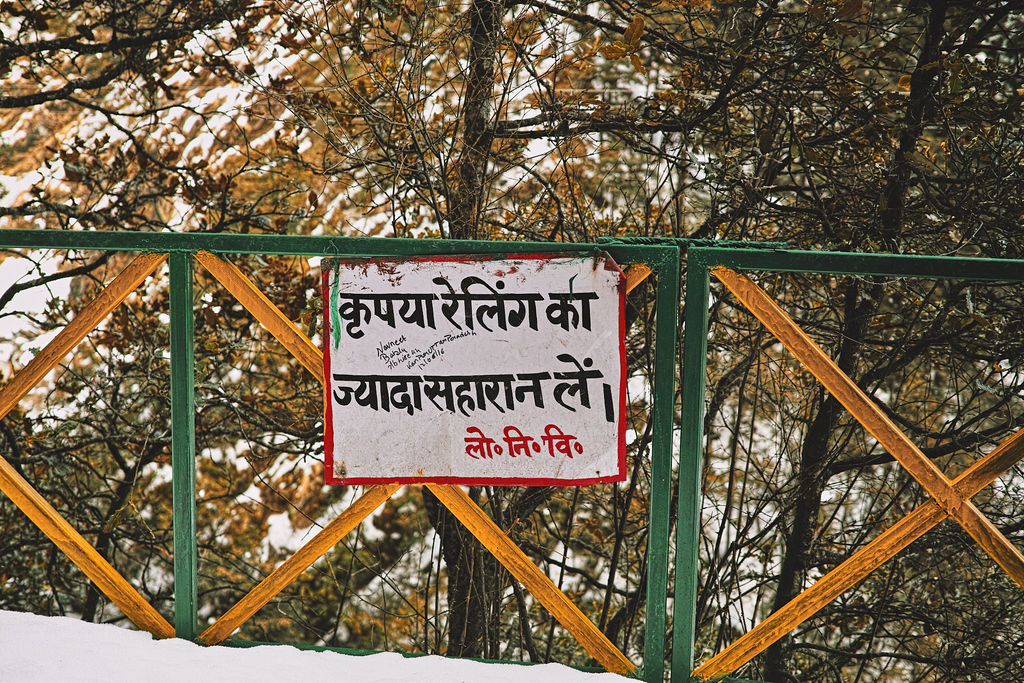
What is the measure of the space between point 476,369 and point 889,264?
3.81ft

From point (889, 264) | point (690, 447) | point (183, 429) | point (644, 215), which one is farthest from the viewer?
point (644, 215)

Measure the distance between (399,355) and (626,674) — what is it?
1.16 metres

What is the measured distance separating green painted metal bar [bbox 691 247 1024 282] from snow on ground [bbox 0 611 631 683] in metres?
1.26

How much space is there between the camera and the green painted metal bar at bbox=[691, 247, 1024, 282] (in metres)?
2.10

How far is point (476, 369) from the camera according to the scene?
2293 mm

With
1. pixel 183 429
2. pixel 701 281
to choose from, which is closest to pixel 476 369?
pixel 701 281

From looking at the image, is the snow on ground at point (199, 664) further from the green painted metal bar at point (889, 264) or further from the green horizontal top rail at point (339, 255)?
the green painted metal bar at point (889, 264)

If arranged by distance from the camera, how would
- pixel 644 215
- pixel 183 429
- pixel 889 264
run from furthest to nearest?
1. pixel 644 215
2. pixel 183 429
3. pixel 889 264

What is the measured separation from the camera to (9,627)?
248 centimetres

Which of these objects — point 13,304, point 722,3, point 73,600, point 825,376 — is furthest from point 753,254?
point 73,600

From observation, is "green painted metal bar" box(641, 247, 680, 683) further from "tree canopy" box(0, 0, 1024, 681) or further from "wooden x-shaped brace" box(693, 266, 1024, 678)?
"tree canopy" box(0, 0, 1024, 681)

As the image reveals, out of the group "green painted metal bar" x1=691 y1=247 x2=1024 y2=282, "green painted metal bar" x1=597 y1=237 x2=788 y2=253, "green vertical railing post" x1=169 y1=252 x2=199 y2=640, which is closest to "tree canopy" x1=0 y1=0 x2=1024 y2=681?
"green painted metal bar" x1=691 y1=247 x2=1024 y2=282

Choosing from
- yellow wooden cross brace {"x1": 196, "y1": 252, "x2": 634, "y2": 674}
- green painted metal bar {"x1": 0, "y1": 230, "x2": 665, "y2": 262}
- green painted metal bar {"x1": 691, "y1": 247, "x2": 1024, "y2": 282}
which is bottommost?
yellow wooden cross brace {"x1": 196, "y1": 252, "x2": 634, "y2": 674}

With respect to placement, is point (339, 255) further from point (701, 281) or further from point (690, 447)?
point (690, 447)
